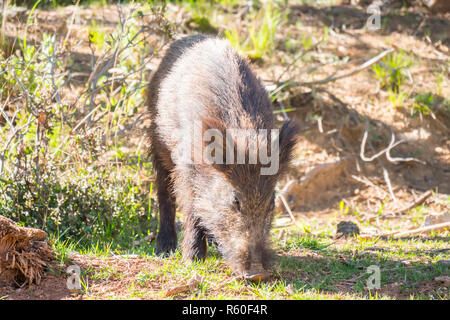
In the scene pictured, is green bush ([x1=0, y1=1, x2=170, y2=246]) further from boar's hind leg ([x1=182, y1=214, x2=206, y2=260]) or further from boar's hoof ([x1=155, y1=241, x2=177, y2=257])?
boar's hind leg ([x1=182, y1=214, x2=206, y2=260])

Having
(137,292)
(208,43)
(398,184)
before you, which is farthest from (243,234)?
(398,184)

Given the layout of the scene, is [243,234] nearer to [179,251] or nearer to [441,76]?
[179,251]

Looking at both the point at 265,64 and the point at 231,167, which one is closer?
the point at 231,167

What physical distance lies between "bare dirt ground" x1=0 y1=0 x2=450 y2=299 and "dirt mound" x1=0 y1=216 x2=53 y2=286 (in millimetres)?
3107

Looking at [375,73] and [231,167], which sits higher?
[375,73]

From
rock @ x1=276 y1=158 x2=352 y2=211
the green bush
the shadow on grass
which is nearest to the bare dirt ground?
rock @ x1=276 y1=158 x2=352 y2=211

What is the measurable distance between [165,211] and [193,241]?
A: 3.44 ft

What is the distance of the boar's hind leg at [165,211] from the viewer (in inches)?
209

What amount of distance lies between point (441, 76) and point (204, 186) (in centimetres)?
538

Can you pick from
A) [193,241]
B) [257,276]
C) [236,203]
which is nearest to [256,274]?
[257,276]

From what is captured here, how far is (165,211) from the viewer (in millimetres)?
5434

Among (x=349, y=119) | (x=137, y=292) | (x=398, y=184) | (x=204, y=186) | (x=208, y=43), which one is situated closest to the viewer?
(x=137, y=292)

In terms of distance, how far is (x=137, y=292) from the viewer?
363 centimetres

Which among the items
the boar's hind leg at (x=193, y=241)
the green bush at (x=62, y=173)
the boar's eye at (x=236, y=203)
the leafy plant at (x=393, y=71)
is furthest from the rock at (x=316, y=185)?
the boar's eye at (x=236, y=203)
